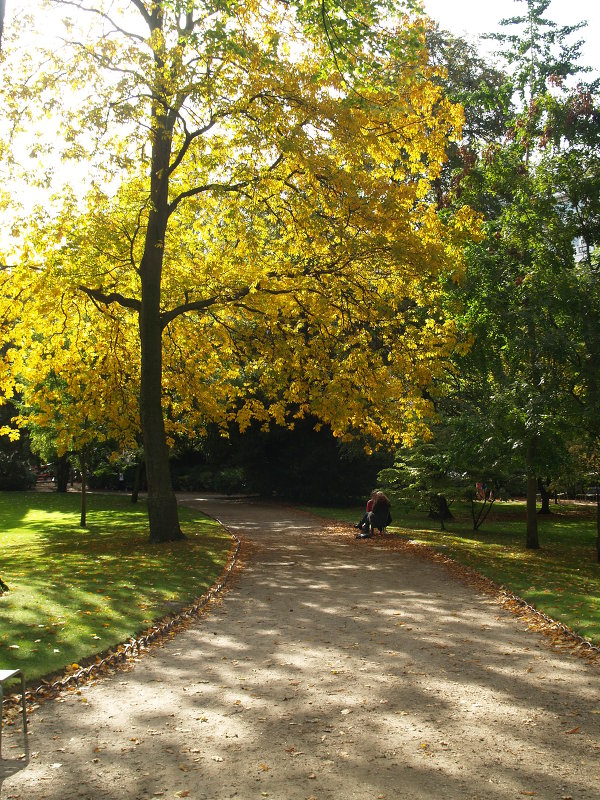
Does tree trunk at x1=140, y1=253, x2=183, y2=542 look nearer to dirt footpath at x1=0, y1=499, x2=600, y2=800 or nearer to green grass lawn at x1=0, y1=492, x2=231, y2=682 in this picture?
green grass lawn at x1=0, y1=492, x2=231, y2=682

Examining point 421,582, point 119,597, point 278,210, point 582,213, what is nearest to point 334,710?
point 119,597

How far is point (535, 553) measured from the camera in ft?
57.4

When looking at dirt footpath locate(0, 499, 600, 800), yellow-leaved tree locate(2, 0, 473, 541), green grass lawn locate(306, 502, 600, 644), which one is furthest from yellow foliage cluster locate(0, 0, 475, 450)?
dirt footpath locate(0, 499, 600, 800)

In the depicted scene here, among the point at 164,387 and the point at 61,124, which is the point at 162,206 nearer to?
the point at 61,124

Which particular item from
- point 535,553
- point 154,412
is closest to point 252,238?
point 154,412

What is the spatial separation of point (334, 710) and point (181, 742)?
1231mm

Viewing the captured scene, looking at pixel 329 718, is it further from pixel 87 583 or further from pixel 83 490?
pixel 83 490

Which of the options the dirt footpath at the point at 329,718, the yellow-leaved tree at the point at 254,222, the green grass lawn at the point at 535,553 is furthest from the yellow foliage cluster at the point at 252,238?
the dirt footpath at the point at 329,718

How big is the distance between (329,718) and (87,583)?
22.3 feet

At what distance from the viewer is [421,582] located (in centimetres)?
1206

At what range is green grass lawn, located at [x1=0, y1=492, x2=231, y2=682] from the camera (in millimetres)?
7312

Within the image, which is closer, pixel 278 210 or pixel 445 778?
pixel 445 778

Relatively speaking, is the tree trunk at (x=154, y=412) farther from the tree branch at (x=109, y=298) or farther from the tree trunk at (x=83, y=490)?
the tree trunk at (x=83, y=490)

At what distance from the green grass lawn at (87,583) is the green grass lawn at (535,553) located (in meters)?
4.89
